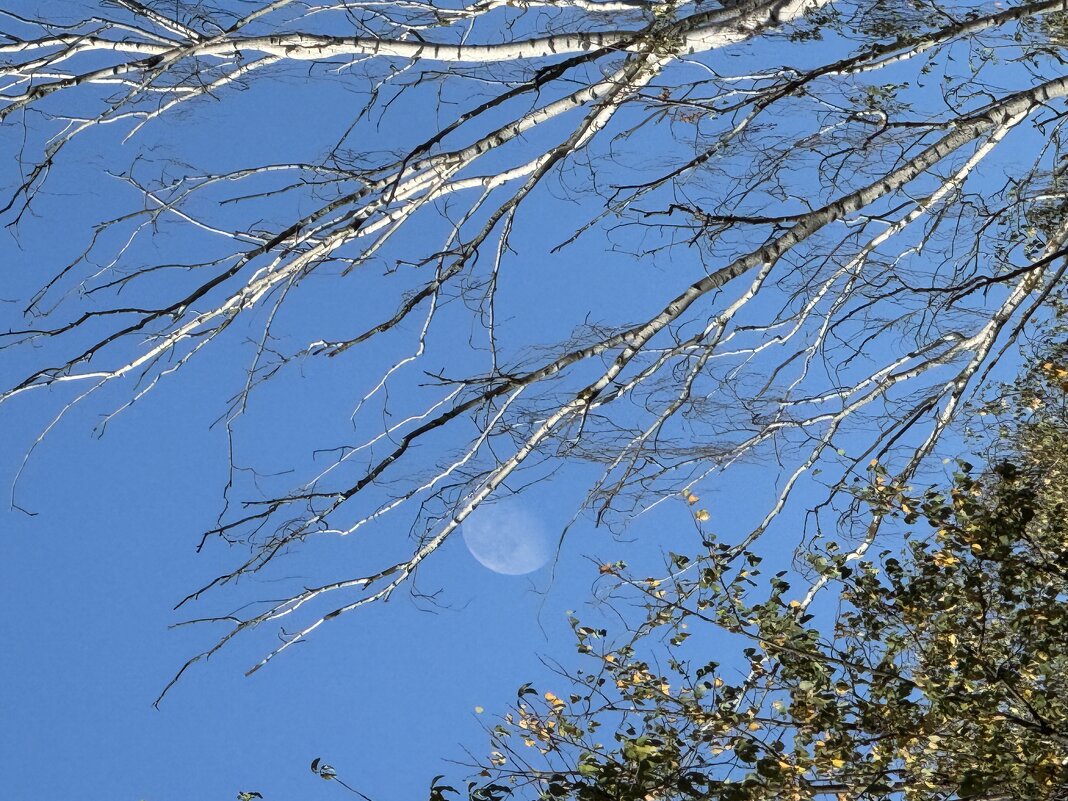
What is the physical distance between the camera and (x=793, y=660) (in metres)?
4.14

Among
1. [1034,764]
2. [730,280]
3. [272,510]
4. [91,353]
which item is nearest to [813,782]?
[1034,764]

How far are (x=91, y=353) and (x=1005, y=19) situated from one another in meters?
4.94

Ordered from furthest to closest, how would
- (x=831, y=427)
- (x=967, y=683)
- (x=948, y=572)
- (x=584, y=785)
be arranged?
(x=831, y=427) → (x=948, y=572) → (x=967, y=683) → (x=584, y=785)

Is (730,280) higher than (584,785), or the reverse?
(730,280)

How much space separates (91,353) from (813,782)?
3.71 m

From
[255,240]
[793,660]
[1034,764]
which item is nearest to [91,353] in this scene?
[255,240]

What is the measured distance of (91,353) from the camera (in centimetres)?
457

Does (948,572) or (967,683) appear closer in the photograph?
(967,683)

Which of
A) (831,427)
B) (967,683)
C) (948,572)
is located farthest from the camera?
(831,427)

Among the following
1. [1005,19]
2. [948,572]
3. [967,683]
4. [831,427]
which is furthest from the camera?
[831,427]

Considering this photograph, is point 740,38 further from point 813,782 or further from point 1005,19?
point 813,782

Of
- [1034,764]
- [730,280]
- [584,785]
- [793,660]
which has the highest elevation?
[730,280]

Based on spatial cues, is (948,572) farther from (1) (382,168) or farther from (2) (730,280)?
(1) (382,168)

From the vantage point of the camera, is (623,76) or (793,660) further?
(623,76)
